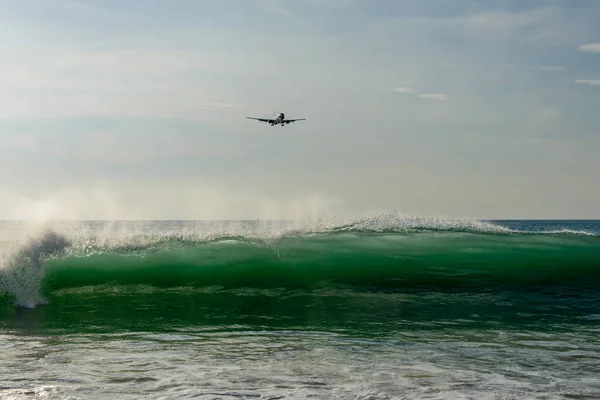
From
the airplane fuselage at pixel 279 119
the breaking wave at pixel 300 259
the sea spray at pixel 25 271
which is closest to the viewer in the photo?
the sea spray at pixel 25 271

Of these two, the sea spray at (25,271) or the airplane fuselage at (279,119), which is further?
the airplane fuselage at (279,119)

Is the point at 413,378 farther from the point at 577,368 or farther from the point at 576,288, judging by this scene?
the point at 576,288

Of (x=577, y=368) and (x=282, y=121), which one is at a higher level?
(x=282, y=121)

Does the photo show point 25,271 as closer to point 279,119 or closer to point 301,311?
point 301,311

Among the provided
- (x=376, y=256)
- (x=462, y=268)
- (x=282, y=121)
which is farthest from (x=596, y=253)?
(x=282, y=121)

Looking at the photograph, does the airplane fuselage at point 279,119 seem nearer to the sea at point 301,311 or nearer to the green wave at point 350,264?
the sea at point 301,311

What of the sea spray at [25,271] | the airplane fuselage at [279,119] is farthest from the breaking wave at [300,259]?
the airplane fuselage at [279,119]

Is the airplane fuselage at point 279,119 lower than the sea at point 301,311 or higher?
higher

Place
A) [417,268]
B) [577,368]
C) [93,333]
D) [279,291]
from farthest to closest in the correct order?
1. [417,268]
2. [279,291]
3. [93,333]
4. [577,368]
